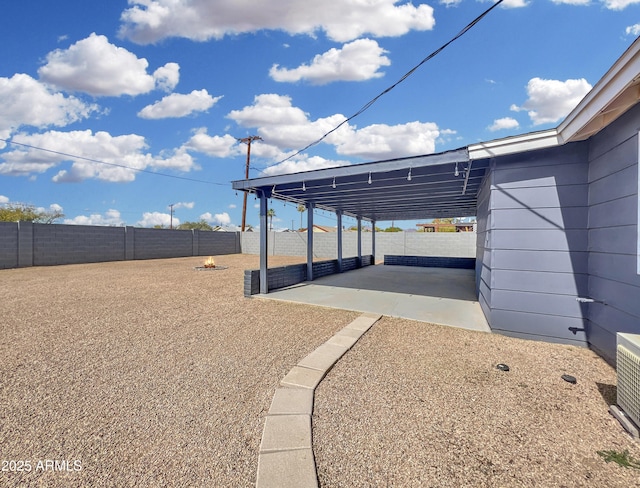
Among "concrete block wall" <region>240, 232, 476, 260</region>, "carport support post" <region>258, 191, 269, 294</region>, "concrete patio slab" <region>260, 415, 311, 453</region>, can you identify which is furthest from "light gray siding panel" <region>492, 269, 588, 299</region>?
"concrete block wall" <region>240, 232, 476, 260</region>

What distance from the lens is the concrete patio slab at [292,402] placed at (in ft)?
7.30

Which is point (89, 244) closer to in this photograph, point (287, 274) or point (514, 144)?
point (287, 274)

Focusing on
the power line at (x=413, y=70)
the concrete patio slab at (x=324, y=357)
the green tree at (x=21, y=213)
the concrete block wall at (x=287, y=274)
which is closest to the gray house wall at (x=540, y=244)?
the power line at (x=413, y=70)

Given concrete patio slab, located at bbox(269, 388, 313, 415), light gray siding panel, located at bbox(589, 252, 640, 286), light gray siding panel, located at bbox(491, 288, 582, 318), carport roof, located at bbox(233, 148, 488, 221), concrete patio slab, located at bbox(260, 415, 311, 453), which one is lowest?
concrete patio slab, located at bbox(269, 388, 313, 415)

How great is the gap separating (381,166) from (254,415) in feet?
14.5

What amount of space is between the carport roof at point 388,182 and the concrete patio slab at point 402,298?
256 centimetres

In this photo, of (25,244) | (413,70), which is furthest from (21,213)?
(413,70)

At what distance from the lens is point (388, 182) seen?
21.2ft

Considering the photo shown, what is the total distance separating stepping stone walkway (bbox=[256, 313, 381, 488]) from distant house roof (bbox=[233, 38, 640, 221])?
11.5 ft

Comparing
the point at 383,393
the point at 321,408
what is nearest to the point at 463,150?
the point at 383,393

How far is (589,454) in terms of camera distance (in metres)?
1.81

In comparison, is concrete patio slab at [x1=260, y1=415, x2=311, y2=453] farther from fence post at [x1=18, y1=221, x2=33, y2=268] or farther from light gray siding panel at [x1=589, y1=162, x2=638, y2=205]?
fence post at [x1=18, y1=221, x2=33, y2=268]

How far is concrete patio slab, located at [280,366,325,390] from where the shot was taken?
2658 millimetres

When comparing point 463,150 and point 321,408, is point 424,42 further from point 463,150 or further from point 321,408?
point 321,408
